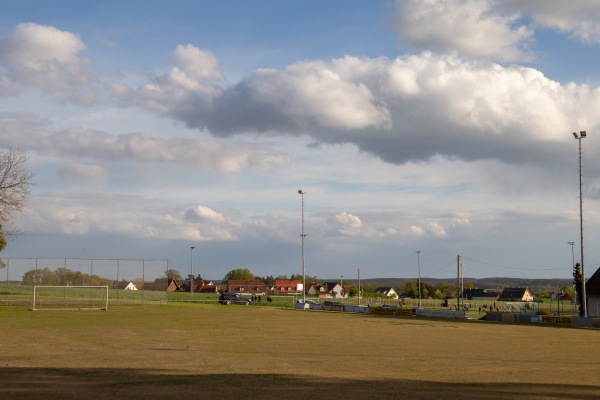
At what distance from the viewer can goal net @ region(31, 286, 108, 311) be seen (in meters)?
65.2

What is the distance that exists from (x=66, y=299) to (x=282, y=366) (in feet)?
172

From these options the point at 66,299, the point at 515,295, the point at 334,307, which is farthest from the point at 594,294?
the point at 515,295

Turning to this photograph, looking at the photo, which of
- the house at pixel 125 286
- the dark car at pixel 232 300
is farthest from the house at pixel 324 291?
the house at pixel 125 286

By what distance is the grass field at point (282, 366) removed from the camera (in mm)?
15320

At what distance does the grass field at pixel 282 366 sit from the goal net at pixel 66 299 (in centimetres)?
3306

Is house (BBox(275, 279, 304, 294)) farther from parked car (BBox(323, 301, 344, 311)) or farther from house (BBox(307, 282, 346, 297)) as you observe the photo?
parked car (BBox(323, 301, 344, 311))

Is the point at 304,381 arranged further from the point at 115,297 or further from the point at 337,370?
the point at 115,297

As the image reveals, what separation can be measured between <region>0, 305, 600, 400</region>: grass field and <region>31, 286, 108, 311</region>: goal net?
3306 centimetres

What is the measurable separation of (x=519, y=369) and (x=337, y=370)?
19.0ft

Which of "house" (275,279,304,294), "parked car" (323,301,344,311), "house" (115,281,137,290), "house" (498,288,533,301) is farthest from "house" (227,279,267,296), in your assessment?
"house" (115,281,137,290)

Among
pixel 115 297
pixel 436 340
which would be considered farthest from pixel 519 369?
pixel 115 297

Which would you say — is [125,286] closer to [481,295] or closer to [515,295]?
[515,295]

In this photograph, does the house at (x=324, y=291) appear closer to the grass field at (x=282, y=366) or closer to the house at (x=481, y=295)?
the house at (x=481, y=295)

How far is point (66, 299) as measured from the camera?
220 feet
